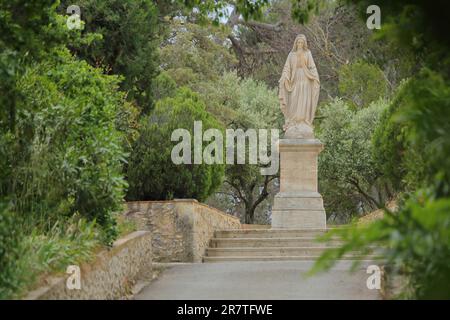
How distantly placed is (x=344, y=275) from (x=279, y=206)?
7999mm

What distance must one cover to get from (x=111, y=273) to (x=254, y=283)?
2496 millimetres

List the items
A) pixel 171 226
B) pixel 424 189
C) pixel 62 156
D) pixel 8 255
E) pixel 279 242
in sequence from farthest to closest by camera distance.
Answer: pixel 279 242, pixel 171 226, pixel 62 156, pixel 8 255, pixel 424 189

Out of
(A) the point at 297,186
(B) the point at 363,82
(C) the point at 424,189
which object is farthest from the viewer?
(B) the point at 363,82

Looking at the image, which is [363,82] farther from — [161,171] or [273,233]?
[161,171]

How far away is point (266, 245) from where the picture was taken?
63.3ft

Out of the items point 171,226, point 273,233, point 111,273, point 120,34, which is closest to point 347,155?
point 273,233

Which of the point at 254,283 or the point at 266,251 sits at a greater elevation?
the point at 254,283

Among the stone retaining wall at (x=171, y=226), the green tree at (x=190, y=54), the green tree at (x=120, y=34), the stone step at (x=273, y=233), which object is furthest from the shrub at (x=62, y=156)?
the green tree at (x=190, y=54)

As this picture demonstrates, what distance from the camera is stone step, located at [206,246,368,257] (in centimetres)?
1856

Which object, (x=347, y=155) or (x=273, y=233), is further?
(x=347, y=155)

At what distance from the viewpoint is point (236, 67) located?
40969 millimetres

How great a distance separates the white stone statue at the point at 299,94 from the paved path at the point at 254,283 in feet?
22.6

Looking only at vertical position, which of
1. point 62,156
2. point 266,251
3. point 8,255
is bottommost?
point 266,251

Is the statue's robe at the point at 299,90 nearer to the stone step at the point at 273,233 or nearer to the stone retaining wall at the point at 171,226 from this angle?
the stone step at the point at 273,233
